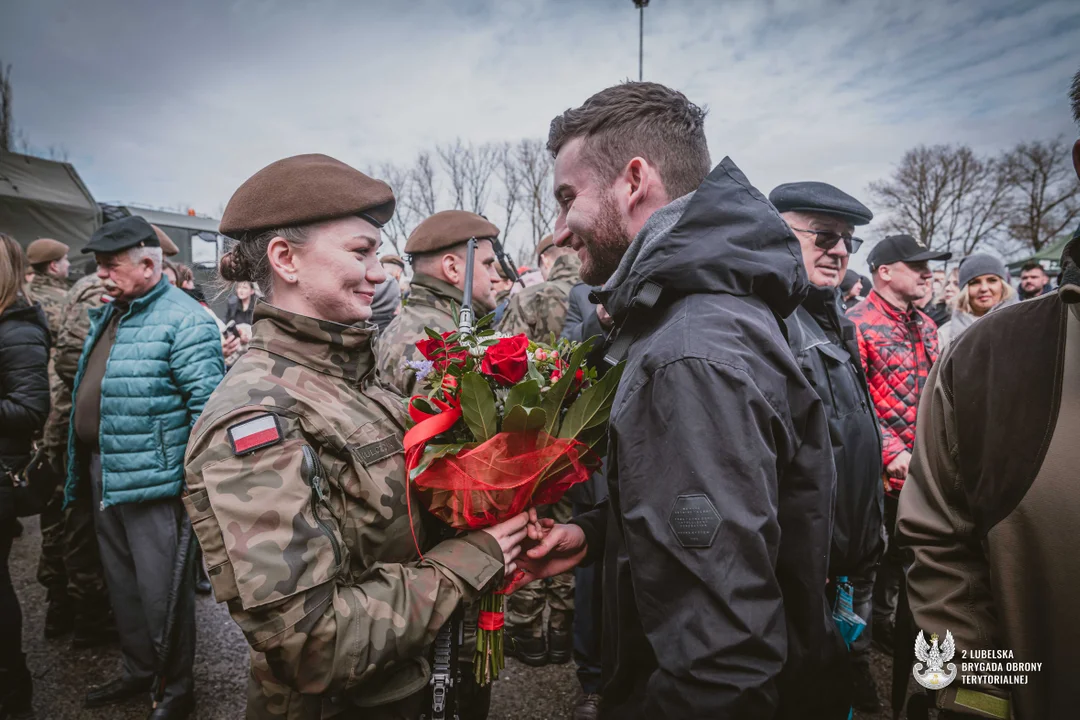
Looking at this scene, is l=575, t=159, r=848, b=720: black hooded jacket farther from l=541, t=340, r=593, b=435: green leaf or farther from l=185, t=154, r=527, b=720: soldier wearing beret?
l=185, t=154, r=527, b=720: soldier wearing beret

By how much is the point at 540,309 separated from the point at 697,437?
12.7 feet

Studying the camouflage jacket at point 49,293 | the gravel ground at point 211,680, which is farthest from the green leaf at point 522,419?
the camouflage jacket at point 49,293

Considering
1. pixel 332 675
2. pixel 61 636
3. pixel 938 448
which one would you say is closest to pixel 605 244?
pixel 938 448

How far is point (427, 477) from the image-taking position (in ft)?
5.50

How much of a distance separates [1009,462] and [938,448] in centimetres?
26

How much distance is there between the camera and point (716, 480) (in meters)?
1.28

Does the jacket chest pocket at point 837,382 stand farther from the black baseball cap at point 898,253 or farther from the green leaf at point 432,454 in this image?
the black baseball cap at point 898,253

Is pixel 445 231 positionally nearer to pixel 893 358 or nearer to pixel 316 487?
pixel 316 487

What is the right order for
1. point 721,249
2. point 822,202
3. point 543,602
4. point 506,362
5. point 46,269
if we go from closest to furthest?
point 721,249
point 506,362
point 822,202
point 543,602
point 46,269

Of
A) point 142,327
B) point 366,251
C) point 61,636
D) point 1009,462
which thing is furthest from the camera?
point 61,636

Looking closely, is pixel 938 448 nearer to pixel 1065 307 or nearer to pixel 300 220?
pixel 1065 307

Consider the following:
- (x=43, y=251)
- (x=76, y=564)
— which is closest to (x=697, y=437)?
(x=76, y=564)

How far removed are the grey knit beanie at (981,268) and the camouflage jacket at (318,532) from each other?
6.25 metres

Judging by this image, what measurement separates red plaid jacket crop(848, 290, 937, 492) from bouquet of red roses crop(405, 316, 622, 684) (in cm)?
303
